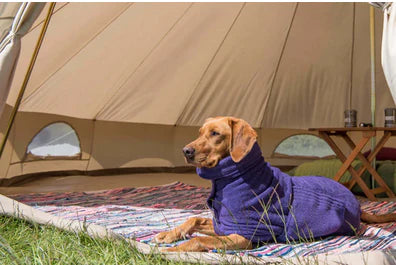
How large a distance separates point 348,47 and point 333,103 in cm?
99

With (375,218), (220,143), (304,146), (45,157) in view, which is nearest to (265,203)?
(220,143)

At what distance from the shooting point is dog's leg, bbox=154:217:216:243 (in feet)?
7.00

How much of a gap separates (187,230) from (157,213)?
39.4 inches

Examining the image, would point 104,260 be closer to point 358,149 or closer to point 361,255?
point 361,255

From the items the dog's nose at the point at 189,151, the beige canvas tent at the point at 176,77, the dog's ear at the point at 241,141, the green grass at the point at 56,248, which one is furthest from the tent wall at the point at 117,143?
the dog's ear at the point at 241,141

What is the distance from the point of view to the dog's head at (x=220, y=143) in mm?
2074

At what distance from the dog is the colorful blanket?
7 cm

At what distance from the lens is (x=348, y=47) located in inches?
225

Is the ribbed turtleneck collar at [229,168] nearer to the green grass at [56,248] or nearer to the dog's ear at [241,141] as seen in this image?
the dog's ear at [241,141]

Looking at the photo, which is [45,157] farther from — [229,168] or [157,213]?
[229,168]

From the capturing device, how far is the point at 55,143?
5.93 m

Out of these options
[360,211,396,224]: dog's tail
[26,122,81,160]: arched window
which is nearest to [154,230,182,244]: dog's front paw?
[360,211,396,224]: dog's tail

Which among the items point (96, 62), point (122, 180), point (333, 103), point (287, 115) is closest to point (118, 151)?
point (122, 180)

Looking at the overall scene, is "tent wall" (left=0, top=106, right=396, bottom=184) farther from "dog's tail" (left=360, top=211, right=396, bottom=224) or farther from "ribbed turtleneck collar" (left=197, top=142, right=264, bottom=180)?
"dog's tail" (left=360, top=211, right=396, bottom=224)
